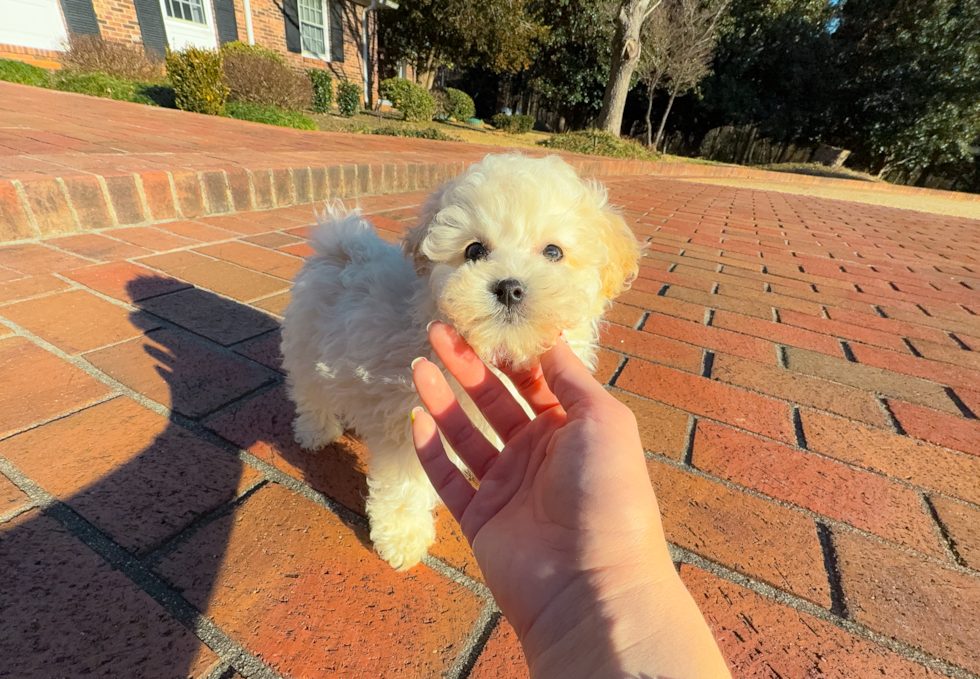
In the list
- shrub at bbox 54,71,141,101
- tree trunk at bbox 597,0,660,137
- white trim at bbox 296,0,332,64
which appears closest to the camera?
shrub at bbox 54,71,141,101

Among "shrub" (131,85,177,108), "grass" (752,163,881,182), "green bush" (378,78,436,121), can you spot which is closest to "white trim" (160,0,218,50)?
"shrub" (131,85,177,108)

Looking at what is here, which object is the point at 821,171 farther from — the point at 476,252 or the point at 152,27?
the point at 476,252

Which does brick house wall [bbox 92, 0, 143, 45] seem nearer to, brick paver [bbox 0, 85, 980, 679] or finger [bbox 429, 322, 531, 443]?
brick paver [bbox 0, 85, 980, 679]

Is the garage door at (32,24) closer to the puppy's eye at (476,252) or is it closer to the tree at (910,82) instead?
the puppy's eye at (476,252)

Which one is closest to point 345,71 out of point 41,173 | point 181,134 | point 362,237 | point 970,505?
point 181,134

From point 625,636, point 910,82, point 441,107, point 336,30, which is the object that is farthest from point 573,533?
point 910,82
